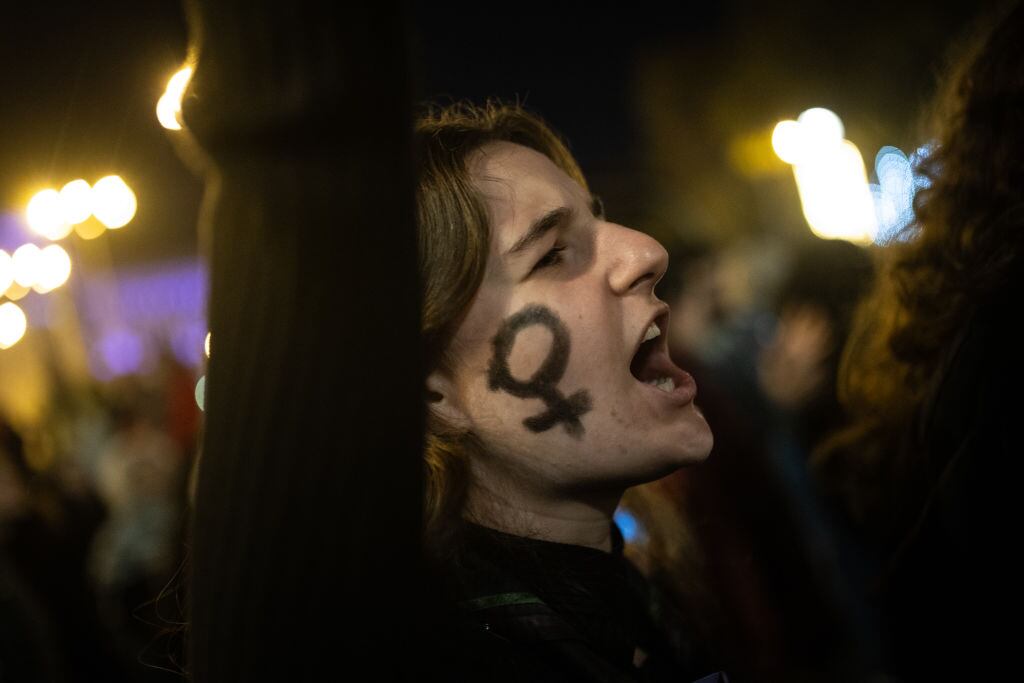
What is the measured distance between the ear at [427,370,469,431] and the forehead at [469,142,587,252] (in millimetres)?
316

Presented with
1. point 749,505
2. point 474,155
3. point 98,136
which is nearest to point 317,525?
point 474,155

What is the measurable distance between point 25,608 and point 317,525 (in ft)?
10.2

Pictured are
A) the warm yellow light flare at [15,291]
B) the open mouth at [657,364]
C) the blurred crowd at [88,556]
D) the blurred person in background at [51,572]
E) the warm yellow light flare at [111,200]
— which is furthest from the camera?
the warm yellow light flare at [15,291]

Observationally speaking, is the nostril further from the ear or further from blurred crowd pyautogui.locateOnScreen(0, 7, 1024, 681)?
blurred crowd pyautogui.locateOnScreen(0, 7, 1024, 681)

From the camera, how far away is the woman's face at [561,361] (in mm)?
1620

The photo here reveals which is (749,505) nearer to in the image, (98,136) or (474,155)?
(474,155)

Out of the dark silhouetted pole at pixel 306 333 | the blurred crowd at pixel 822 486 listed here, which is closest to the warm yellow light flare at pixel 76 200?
the blurred crowd at pixel 822 486

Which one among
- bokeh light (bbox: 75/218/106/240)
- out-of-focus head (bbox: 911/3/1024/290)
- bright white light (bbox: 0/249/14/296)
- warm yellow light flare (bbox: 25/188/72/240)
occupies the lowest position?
out-of-focus head (bbox: 911/3/1024/290)

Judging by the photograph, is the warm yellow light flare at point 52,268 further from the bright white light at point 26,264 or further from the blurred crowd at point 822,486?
the blurred crowd at point 822,486

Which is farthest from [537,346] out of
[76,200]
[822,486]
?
[76,200]

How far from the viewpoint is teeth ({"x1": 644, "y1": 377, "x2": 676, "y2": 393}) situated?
1.85 m

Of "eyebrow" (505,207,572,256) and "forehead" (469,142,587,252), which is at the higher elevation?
"forehead" (469,142,587,252)

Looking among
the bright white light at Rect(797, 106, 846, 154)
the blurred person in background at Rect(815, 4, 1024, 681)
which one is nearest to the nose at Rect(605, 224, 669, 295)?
the blurred person in background at Rect(815, 4, 1024, 681)

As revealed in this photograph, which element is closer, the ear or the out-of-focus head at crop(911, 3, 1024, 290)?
the ear
